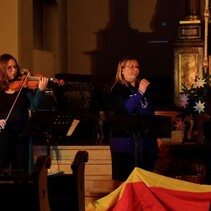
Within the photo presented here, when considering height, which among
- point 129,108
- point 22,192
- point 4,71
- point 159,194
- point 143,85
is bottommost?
point 159,194

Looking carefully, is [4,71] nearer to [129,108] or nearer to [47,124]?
[47,124]

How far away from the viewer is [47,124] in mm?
5887

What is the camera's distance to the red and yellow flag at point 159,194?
5312 mm

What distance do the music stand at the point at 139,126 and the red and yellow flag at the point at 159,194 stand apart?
444mm

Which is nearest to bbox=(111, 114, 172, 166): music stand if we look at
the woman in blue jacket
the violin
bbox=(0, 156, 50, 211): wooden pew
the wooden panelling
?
the woman in blue jacket

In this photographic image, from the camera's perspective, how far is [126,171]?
6121 millimetres

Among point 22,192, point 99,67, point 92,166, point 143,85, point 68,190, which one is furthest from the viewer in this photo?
point 99,67

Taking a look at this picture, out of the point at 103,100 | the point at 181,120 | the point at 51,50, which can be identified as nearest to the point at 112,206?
the point at 181,120

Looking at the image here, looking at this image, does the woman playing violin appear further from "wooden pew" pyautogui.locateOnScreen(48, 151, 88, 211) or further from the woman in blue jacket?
"wooden pew" pyautogui.locateOnScreen(48, 151, 88, 211)

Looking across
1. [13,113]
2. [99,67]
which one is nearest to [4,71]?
[13,113]

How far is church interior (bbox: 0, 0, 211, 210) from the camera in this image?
6.98 m

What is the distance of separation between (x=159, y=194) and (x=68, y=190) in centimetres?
95

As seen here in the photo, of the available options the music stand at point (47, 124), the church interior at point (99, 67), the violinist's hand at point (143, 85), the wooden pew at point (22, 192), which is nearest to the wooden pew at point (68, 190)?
the church interior at point (99, 67)

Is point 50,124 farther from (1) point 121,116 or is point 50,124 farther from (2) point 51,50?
(2) point 51,50
